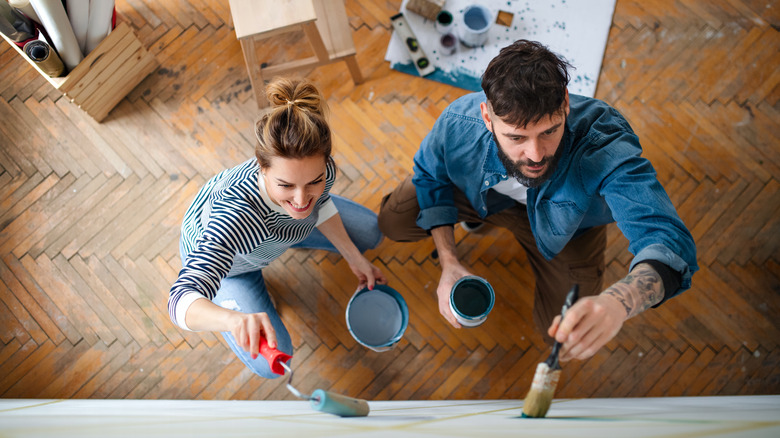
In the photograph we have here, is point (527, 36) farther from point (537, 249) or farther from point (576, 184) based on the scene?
point (576, 184)

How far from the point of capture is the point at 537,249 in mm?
1838

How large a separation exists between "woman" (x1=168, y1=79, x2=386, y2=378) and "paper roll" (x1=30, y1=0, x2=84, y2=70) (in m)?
0.93

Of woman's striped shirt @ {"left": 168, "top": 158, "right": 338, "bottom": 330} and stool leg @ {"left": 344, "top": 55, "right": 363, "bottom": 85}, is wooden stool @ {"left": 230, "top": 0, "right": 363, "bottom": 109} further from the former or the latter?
woman's striped shirt @ {"left": 168, "top": 158, "right": 338, "bottom": 330}

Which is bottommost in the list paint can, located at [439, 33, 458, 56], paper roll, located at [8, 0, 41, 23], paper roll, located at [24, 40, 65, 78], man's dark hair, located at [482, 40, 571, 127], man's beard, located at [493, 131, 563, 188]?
paper roll, located at [24, 40, 65, 78]

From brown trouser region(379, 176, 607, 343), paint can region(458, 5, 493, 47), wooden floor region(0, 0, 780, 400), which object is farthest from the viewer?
paint can region(458, 5, 493, 47)

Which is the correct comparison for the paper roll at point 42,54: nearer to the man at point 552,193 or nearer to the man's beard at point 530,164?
the man at point 552,193

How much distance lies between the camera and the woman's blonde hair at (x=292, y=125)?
4.03 ft

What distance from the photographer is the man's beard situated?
131cm

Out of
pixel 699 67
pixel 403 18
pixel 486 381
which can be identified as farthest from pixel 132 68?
pixel 699 67

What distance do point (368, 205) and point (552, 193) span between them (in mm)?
980

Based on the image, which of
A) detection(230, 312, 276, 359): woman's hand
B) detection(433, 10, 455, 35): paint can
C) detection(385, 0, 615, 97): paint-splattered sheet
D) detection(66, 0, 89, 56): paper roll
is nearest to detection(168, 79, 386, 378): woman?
detection(230, 312, 276, 359): woman's hand

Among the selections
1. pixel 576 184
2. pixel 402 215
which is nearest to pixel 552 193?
pixel 576 184

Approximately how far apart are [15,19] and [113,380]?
4.89ft

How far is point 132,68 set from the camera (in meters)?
2.25
